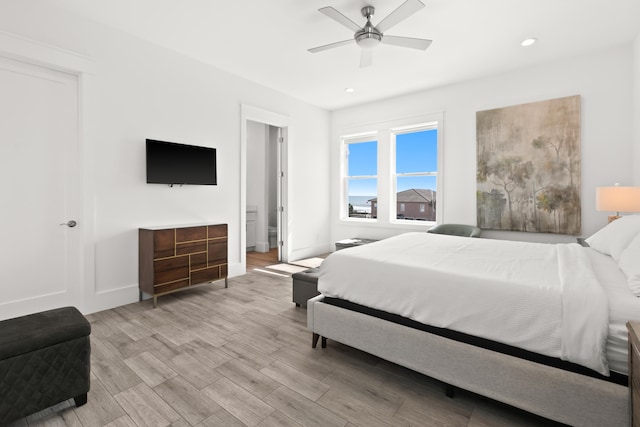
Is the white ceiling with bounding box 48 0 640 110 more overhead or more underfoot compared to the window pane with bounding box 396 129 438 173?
more overhead

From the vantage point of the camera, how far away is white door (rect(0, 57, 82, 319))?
2.66m

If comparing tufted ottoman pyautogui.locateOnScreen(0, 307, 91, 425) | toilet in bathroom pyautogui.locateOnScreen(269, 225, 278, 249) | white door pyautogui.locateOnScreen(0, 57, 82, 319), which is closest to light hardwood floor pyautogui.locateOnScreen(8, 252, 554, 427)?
tufted ottoman pyautogui.locateOnScreen(0, 307, 91, 425)

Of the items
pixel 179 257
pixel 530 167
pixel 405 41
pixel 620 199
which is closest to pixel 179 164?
pixel 179 257

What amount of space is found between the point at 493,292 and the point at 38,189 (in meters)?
3.79

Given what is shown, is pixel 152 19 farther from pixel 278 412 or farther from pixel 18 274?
pixel 278 412

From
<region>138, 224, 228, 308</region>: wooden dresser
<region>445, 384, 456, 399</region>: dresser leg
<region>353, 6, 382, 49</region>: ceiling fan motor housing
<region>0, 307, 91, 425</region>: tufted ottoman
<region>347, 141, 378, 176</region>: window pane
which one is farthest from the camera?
<region>347, 141, 378, 176</region>: window pane

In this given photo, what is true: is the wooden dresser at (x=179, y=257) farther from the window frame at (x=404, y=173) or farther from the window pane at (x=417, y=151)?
the window pane at (x=417, y=151)

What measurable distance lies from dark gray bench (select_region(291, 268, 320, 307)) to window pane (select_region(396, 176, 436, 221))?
286 cm

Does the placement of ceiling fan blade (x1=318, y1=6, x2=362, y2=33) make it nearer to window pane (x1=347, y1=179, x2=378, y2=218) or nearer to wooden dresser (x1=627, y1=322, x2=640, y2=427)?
wooden dresser (x1=627, y1=322, x2=640, y2=427)

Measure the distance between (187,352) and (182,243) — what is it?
1.44 meters

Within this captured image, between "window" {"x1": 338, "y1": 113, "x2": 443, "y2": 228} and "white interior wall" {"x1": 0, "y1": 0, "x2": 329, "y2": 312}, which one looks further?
"window" {"x1": 338, "y1": 113, "x2": 443, "y2": 228}

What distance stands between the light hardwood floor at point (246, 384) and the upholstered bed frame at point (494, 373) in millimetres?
177

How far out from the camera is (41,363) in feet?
5.11

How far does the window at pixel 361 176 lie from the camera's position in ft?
19.4
